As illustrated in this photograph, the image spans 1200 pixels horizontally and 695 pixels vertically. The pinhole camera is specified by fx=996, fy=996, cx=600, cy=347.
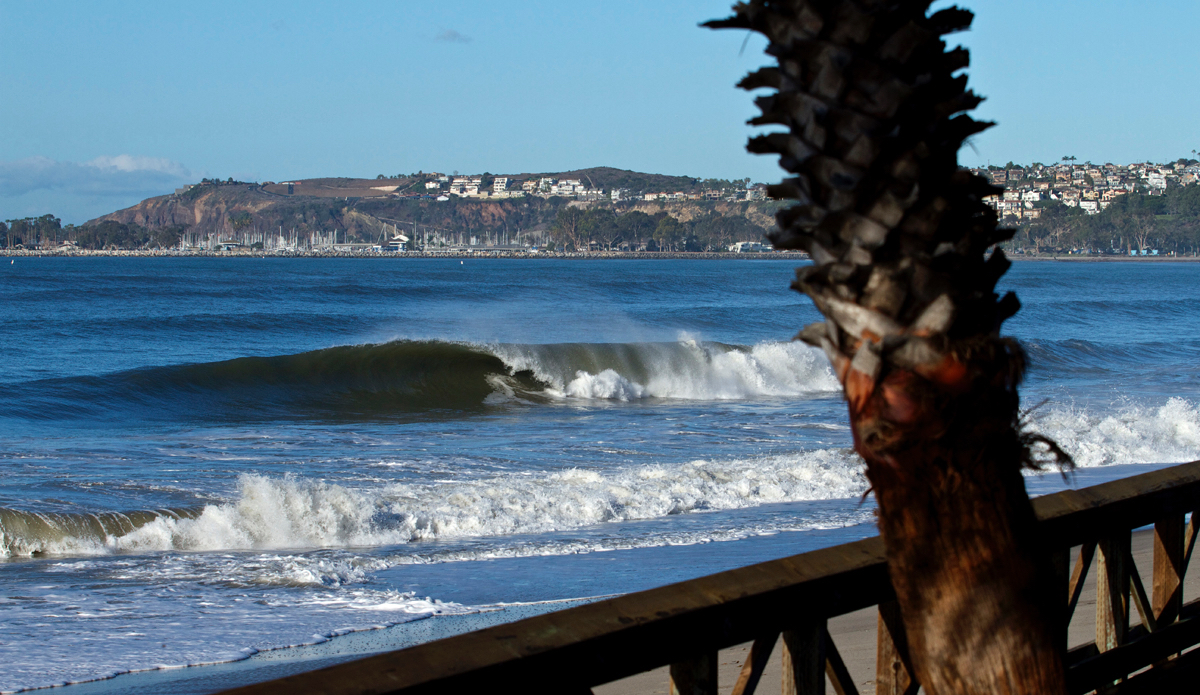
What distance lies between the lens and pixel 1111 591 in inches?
128

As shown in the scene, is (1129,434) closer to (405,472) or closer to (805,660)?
(405,472)

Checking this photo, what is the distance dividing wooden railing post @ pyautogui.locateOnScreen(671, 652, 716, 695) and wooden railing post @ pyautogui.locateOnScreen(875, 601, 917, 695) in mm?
643

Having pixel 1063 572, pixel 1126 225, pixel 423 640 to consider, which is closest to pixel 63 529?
pixel 423 640

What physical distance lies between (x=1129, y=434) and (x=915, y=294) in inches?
586

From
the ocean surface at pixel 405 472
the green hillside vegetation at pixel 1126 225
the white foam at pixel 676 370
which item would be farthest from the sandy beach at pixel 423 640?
the green hillside vegetation at pixel 1126 225

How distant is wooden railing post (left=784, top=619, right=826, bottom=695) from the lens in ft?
7.48

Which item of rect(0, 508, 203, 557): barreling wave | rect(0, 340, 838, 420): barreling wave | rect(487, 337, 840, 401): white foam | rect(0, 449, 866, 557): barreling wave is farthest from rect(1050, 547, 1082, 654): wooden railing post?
rect(487, 337, 840, 401): white foam

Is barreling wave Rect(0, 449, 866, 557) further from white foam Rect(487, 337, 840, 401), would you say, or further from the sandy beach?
white foam Rect(487, 337, 840, 401)

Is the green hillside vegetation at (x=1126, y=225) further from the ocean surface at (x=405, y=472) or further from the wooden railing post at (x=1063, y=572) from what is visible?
the wooden railing post at (x=1063, y=572)

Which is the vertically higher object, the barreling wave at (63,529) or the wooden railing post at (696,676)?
the wooden railing post at (696,676)

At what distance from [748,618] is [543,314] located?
4734cm

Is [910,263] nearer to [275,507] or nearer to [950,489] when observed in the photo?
[950,489]

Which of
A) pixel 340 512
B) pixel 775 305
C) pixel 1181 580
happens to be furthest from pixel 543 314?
pixel 1181 580

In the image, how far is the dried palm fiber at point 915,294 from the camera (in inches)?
59.6
